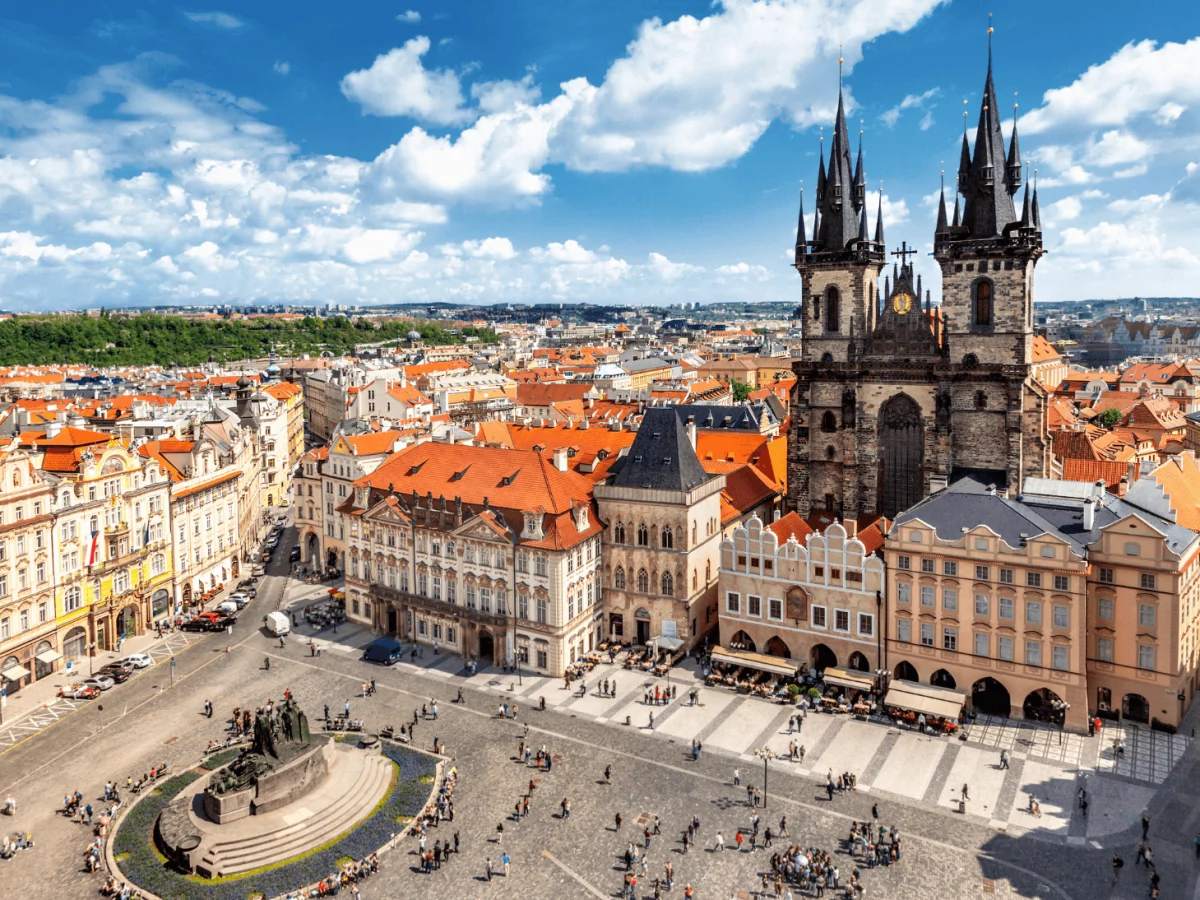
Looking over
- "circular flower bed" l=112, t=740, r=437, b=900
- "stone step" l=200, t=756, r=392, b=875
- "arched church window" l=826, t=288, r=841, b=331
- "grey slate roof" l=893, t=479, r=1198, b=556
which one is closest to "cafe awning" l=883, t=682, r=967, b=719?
"grey slate roof" l=893, t=479, r=1198, b=556

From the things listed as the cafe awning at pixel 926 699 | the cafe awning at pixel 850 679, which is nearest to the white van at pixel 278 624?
the cafe awning at pixel 850 679

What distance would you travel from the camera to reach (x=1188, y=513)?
70.1m

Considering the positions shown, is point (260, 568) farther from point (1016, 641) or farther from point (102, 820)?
point (1016, 641)

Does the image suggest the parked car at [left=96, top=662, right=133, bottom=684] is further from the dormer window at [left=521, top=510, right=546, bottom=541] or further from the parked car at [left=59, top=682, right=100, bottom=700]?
the dormer window at [left=521, top=510, right=546, bottom=541]

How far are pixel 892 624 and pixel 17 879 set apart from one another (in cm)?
5535

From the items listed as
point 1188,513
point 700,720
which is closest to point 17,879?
point 700,720

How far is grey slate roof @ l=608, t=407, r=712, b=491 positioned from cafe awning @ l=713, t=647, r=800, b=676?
13177 millimetres

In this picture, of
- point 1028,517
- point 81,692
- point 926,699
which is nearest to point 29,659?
point 81,692

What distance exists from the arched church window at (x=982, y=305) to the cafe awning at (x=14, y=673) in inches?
3267

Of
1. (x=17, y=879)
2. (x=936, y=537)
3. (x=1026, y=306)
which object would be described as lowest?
(x=17, y=879)

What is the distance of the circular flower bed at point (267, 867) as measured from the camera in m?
45.2

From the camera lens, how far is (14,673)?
2741 inches

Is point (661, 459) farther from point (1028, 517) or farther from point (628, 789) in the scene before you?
point (628, 789)

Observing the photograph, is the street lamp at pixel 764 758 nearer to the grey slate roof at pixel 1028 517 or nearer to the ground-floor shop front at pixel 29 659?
the grey slate roof at pixel 1028 517
